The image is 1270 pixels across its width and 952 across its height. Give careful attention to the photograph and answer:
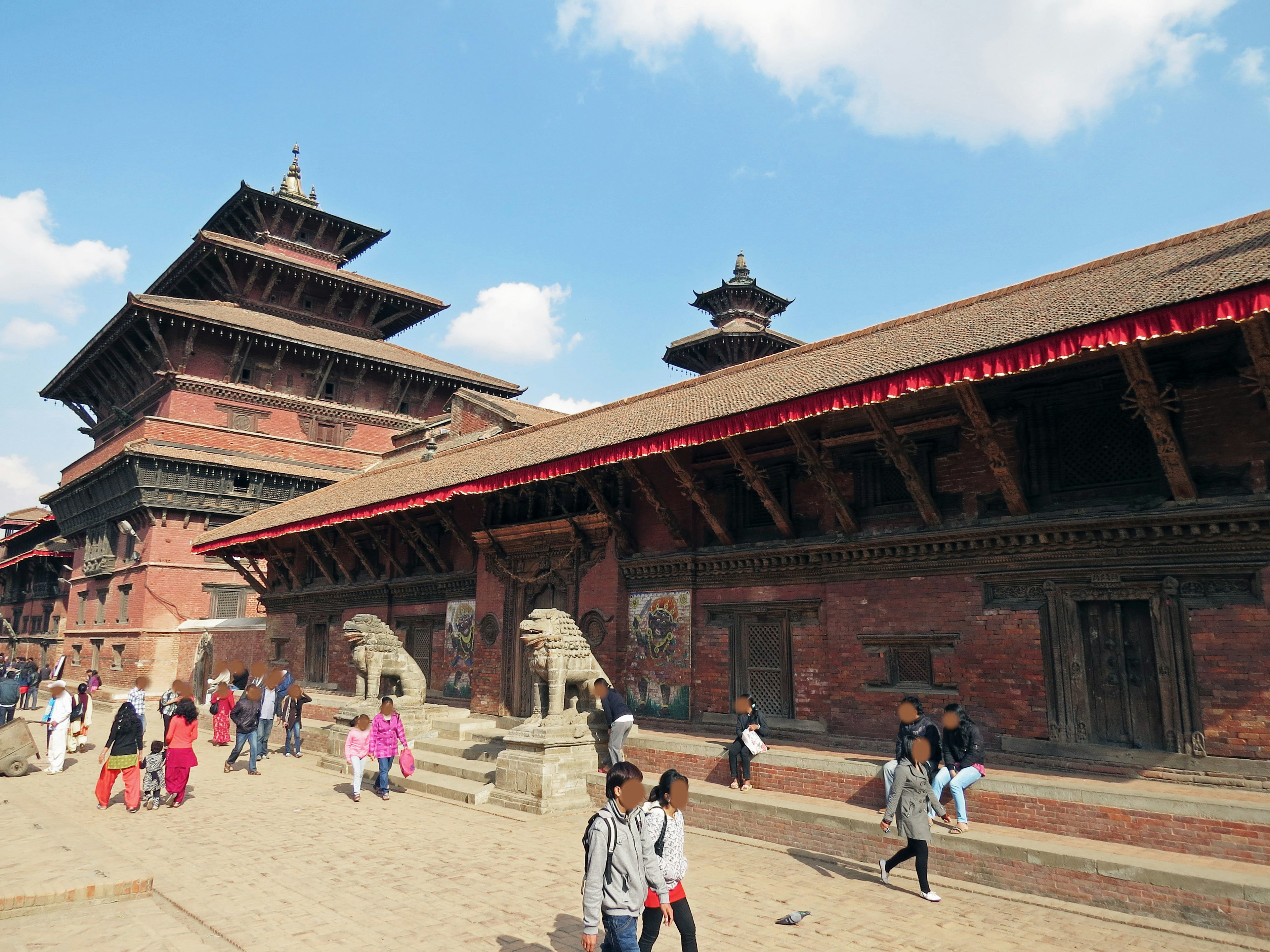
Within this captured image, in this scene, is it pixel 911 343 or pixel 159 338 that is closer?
pixel 911 343

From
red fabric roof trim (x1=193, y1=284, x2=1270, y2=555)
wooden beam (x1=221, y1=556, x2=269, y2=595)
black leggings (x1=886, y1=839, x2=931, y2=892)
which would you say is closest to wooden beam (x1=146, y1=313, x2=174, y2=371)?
wooden beam (x1=221, y1=556, x2=269, y2=595)

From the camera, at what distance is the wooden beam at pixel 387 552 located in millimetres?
19891

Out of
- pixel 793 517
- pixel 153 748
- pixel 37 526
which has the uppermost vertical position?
pixel 37 526

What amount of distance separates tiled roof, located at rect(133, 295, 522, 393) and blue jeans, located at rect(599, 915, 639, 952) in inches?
1252

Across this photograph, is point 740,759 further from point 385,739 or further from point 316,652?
point 316,652

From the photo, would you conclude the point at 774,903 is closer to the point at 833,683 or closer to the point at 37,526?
the point at 833,683

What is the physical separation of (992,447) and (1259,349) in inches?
104

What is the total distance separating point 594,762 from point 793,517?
4765 mm

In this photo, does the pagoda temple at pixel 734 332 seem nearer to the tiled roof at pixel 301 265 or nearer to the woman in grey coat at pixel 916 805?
the tiled roof at pixel 301 265

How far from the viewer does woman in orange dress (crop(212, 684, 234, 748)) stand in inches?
729

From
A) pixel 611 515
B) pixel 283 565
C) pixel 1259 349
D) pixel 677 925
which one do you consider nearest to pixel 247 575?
pixel 283 565

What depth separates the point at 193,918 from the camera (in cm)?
684

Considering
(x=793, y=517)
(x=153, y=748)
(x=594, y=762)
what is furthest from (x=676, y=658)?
(x=153, y=748)

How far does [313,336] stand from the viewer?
35.2 metres
